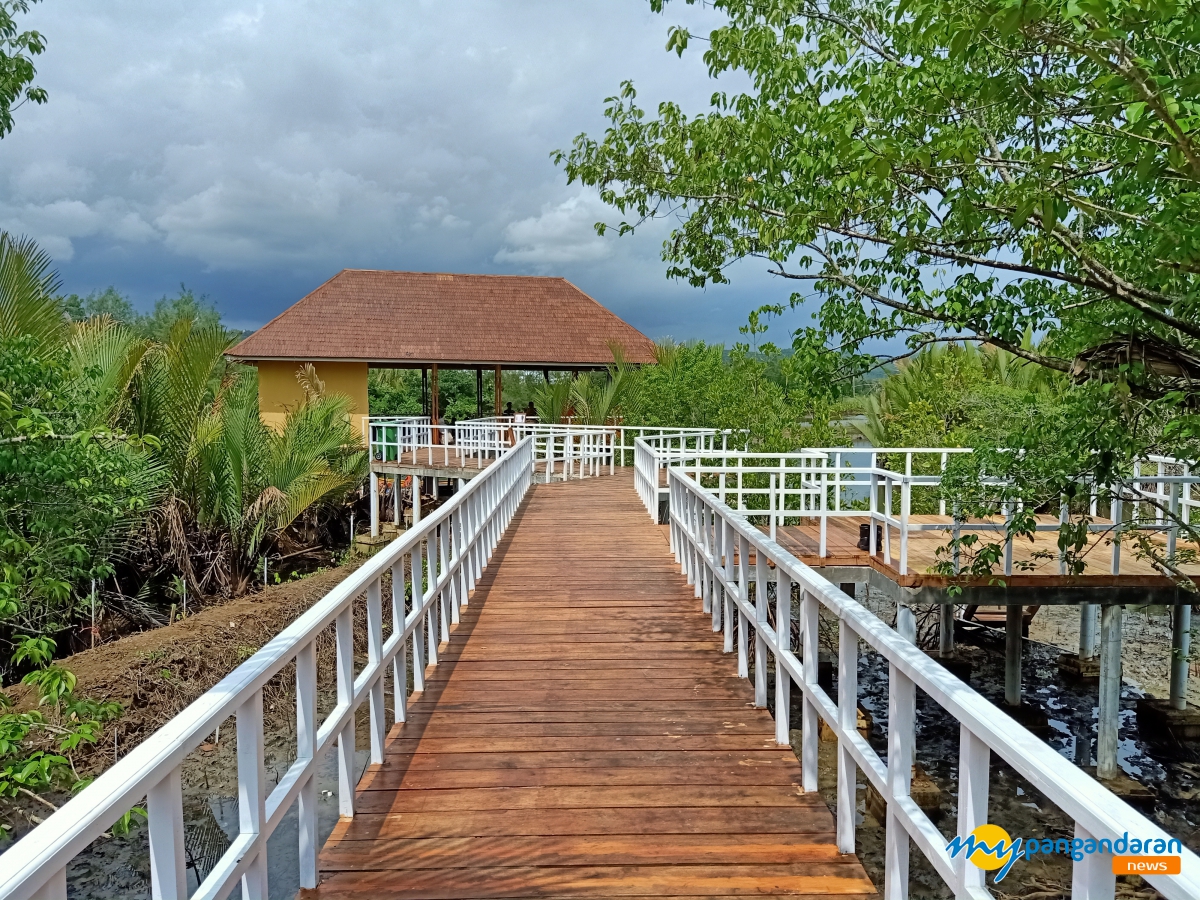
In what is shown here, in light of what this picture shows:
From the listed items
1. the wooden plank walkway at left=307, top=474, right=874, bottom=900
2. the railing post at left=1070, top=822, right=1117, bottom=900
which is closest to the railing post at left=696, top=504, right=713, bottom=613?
the wooden plank walkway at left=307, top=474, right=874, bottom=900

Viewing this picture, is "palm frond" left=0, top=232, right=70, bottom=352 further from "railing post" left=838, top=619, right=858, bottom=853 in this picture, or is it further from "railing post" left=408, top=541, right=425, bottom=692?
"railing post" left=838, top=619, right=858, bottom=853

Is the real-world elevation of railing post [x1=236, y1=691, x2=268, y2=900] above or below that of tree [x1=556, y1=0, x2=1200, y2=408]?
below

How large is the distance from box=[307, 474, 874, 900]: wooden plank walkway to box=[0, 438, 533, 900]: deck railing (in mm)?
282

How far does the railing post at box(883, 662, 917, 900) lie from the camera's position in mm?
3016

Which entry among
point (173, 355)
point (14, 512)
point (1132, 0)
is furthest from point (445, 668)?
Result: point (173, 355)

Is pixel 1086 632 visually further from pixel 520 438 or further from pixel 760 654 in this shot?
pixel 520 438

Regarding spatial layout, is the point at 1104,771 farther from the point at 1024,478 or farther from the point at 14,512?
the point at 14,512

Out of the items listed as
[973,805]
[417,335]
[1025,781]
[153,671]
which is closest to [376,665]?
[973,805]

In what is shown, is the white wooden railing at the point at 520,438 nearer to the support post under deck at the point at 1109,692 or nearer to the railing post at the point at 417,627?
the support post under deck at the point at 1109,692

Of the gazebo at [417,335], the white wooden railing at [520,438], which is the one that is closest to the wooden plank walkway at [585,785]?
the white wooden railing at [520,438]

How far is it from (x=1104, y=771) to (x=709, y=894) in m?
9.28

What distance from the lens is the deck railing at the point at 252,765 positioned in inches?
70.3
